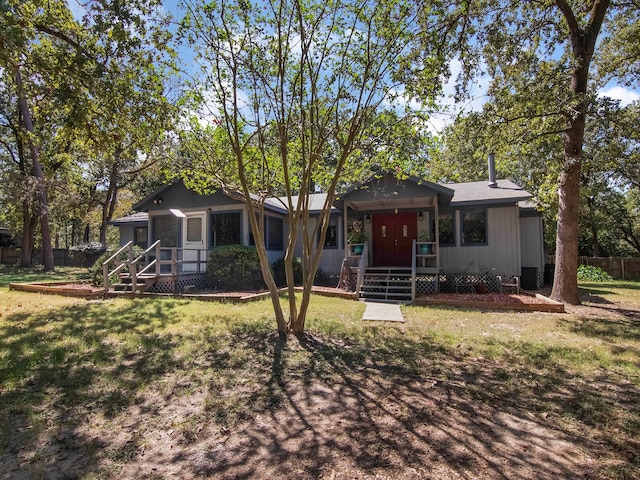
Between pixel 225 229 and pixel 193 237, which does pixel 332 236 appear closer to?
pixel 225 229

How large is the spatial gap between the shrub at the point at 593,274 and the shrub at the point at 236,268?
16.5 m

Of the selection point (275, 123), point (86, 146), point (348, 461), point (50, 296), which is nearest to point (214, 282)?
point (50, 296)

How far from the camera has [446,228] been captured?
12.7m

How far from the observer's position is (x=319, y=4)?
5.27m

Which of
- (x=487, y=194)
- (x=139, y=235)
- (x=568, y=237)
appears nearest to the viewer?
(x=568, y=237)

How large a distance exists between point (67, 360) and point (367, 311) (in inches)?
225

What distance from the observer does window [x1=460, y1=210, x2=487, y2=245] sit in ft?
40.0

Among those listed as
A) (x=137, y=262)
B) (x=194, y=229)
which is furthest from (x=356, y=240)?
(x=137, y=262)

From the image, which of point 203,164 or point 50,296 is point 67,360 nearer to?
point 203,164

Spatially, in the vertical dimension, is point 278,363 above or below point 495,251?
below

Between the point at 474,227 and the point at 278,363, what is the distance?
385 inches

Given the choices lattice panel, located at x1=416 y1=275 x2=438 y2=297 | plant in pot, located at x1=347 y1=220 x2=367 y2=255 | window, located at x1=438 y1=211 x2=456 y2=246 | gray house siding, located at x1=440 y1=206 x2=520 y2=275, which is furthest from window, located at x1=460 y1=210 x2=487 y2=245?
plant in pot, located at x1=347 y1=220 x2=367 y2=255

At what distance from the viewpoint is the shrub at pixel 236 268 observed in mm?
11359

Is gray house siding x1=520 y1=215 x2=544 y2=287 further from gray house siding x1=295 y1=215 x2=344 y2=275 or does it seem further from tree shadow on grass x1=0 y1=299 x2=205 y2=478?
tree shadow on grass x1=0 y1=299 x2=205 y2=478
